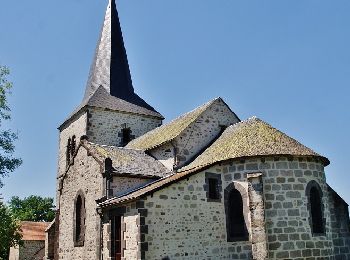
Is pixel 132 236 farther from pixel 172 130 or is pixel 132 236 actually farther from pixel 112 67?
pixel 112 67

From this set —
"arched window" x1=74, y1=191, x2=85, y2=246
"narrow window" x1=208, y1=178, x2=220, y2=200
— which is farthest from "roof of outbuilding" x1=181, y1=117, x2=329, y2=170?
"arched window" x1=74, y1=191, x2=85, y2=246

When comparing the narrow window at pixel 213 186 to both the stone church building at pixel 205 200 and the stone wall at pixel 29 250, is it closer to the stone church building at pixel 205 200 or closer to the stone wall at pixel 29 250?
the stone church building at pixel 205 200

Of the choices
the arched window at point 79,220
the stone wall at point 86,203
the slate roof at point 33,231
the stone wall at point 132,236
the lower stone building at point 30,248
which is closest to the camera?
the stone wall at point 132,236

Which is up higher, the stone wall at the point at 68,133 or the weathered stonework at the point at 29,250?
the stone wall at the point at 68,133

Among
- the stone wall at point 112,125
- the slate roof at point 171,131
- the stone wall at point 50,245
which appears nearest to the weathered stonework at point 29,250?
the stone wall at point 50,245

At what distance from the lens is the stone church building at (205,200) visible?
14094mm

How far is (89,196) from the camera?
1788 centimetres

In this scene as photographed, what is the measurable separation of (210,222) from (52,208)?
5041 centimetres

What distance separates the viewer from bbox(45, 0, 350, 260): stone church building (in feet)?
46.2

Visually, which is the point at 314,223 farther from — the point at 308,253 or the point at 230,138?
the point at 230,138

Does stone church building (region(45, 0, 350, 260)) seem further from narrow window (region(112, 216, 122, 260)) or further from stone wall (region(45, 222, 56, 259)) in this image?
stone wall (region(45, 222, 56, 259))

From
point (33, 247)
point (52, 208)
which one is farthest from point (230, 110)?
point (52, 208)

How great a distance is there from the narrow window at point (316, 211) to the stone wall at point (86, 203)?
27.3 feet

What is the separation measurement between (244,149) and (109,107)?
1341 centimetres
